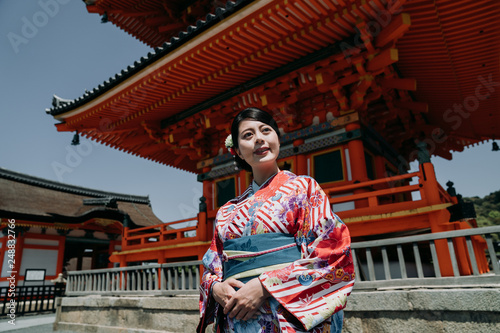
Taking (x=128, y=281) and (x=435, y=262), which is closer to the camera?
(x=435, y=262)

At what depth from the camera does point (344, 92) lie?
6.06 metres

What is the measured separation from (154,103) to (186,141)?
138 centimetres

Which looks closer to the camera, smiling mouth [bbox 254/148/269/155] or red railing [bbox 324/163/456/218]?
smiling mouth [bbox 254/148/269/155]

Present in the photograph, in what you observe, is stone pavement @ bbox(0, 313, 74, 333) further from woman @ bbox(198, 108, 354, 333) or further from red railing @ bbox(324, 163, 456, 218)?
woman @ bbox(198, 108, 354, 333)

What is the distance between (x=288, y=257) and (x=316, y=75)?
4.95 metres

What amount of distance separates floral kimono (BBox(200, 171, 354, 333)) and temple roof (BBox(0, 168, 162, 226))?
1215 centimetres

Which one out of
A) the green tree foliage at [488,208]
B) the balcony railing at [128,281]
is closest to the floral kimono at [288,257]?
the balcony railing at [128,281]

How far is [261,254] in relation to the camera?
5.01 feet

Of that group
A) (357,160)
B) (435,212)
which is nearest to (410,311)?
(435,212)

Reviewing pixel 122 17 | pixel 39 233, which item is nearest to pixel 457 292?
pixel 122 17

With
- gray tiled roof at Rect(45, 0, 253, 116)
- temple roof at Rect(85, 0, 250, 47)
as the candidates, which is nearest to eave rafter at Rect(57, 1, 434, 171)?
gray tiled roof at Rect(45, 0, 253, 116)

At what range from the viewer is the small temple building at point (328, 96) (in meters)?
A: 4.69

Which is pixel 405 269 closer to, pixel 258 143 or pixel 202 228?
pixel 258 143

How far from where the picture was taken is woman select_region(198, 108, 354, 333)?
4.56ft
